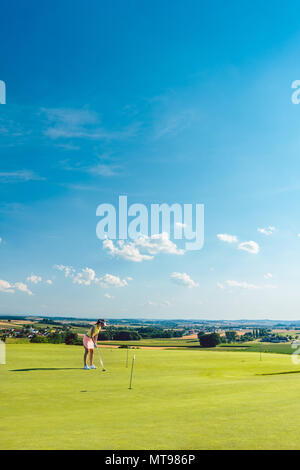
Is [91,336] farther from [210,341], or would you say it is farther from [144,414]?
[210,341]

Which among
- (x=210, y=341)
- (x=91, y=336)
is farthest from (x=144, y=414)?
(x=210, y=341)

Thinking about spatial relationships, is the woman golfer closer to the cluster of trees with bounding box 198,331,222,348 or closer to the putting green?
the putting green

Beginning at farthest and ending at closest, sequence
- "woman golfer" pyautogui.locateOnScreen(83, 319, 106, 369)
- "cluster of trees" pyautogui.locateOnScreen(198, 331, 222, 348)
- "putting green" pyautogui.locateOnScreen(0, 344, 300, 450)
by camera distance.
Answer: "cluster of trees" pyautogui.locateOnScreen(198, 331, 222, 348) → "woman golfer" pyautogui.locateOnScreen(83, 319, 106, 369) → "putting green" pyautogui.locateOnScreen(0, 344, 300, 450)

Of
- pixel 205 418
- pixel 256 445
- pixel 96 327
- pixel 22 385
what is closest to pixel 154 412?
pixel 205 418

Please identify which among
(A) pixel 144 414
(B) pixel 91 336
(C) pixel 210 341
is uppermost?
(B) pixel 91 336

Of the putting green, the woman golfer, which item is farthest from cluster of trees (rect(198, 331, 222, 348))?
the putting green

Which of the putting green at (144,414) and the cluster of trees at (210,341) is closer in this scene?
the putting green at (144,414)

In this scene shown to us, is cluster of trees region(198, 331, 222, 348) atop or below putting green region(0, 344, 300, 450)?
below

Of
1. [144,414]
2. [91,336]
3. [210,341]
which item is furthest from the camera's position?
[210,341]

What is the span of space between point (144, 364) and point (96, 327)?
6.74 metres

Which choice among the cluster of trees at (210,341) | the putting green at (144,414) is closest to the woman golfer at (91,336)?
the putting green at (144,414)

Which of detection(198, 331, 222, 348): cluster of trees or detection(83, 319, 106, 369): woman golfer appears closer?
detection(83, 319, 106, 369): woman golfer

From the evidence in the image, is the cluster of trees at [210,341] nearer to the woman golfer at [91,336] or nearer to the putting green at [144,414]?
the woman golfer at [91,336]
